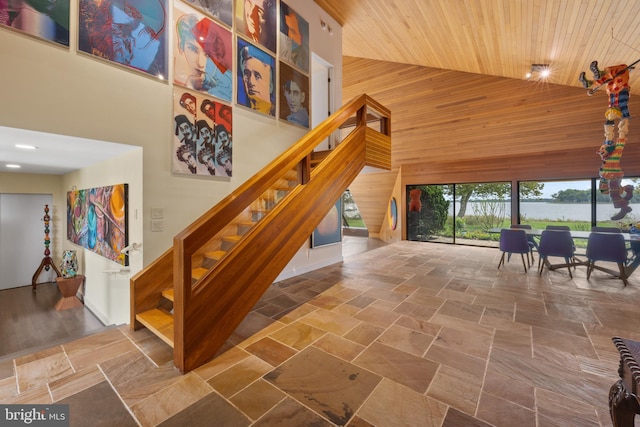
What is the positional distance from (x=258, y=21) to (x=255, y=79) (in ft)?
2.98

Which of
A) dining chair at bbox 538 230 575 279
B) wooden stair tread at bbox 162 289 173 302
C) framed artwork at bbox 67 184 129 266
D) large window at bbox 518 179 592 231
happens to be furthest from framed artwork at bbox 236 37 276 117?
large window at bbox 518 179 592 231

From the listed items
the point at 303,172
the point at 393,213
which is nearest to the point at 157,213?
the point at 303,172

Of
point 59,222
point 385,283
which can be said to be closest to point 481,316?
point 385,283

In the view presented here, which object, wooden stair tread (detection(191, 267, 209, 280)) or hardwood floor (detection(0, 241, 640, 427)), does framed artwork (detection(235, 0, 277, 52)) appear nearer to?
wooden stair tread (detection(191, 267, 209, 280))

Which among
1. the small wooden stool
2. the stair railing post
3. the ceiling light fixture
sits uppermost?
the ceiling light fixture

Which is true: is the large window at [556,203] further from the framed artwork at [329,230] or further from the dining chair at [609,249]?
the framed artwork at [329,230]

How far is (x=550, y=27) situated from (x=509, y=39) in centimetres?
68

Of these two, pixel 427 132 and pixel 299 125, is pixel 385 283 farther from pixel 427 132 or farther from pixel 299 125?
pixel 427 132

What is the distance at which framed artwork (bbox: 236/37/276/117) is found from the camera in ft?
11.9

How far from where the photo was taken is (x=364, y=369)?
201cm

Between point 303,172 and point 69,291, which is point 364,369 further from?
point 69,291

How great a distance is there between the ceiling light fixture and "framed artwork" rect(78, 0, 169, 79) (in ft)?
21.2

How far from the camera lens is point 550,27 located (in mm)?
3963

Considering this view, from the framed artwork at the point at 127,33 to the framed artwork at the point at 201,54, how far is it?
150 millimetres
